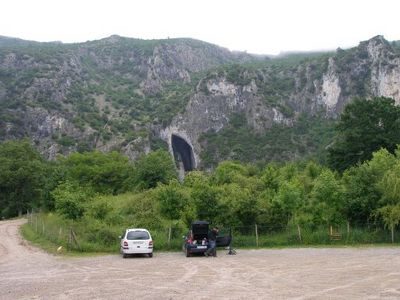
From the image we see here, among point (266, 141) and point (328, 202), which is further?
point (266, 141)

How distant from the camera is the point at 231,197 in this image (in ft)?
101

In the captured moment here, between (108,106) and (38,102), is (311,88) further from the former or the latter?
(38,102)

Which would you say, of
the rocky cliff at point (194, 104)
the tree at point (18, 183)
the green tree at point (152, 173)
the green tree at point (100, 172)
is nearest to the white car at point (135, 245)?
the green tree at point (152, 173)

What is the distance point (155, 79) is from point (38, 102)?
5778cm

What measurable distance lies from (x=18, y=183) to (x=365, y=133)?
5584 cm

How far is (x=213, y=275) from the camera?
1812 cm

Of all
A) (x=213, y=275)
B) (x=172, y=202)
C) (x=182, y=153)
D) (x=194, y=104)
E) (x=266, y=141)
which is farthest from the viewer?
A: (x=182, y=153)

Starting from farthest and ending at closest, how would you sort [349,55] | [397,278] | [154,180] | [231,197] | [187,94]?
[187,94], [349,55], [154,180], [231,197], [397,278]

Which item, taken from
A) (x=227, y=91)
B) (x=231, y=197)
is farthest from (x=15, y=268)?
(x=227, y=91)

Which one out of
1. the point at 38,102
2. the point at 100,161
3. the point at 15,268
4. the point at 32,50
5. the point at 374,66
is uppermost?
the point at 32,50

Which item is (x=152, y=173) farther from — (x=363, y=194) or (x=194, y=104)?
(x=194, y=104)

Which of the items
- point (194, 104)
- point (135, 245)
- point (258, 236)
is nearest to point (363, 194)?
point (258, 236)

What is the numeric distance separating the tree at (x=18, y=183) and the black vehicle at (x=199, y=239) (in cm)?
5681

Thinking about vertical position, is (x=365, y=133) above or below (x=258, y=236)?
above
